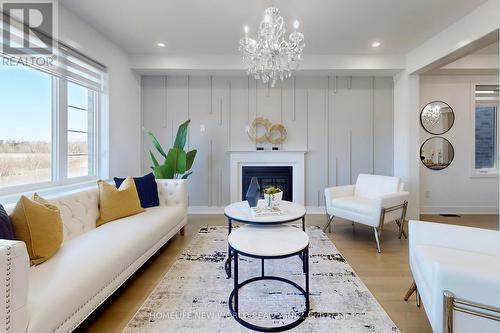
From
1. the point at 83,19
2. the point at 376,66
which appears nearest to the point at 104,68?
the point at 83,19

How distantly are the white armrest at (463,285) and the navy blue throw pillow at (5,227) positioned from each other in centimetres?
224

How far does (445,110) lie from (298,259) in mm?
3882

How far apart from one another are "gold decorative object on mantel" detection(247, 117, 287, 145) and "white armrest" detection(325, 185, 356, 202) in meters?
1.28

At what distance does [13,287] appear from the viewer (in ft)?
3.13

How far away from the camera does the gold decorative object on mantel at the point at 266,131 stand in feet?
13.3

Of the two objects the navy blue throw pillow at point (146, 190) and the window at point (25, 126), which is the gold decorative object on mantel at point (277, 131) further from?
the window at point (25, 126)

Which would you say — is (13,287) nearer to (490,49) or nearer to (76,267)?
(76,267)

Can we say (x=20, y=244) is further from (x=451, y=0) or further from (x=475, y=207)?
(x=475, y=207)

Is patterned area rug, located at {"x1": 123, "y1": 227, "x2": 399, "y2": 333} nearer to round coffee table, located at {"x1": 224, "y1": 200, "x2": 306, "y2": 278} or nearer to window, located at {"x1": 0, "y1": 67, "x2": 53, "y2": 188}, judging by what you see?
round coffee table, located at {"x1": 224, "y1": 200, "x2": 306, "y2": 278}

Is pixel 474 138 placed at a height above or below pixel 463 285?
above

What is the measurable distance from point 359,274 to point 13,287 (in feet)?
7.63

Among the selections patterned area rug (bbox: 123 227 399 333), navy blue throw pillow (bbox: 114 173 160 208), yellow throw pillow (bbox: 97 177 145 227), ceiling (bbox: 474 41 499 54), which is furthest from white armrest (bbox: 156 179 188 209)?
ceiling (bbox: 474 41 499 54)

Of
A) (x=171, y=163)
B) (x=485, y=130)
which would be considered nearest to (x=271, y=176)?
(x=171, y=163)

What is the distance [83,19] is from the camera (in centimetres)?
271
